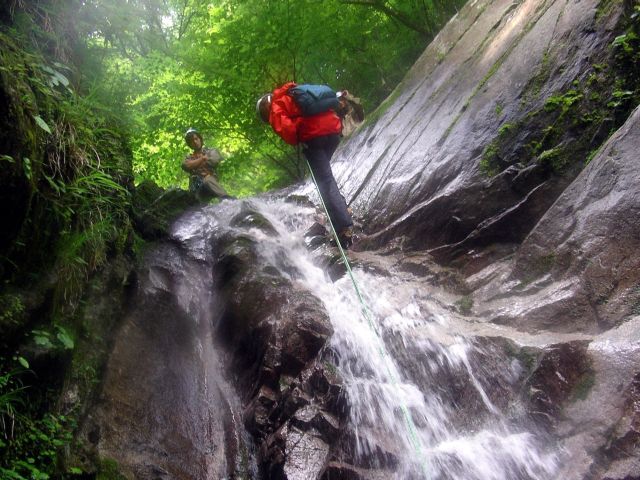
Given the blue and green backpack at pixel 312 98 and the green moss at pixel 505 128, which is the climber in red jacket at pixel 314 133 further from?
the green moss at pixel 505 128

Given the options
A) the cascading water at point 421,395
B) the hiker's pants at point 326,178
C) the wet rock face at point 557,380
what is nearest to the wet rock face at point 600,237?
the wet rock face at point 557,380

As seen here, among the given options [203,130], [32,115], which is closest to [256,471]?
[32,115]

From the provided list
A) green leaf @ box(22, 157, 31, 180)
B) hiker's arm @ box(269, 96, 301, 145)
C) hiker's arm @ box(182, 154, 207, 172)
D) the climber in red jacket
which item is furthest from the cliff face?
hiker's arm @ box(182, 154, 207, 172)

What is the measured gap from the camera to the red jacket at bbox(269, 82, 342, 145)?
17.9ft

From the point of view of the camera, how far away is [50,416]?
2.93 meters

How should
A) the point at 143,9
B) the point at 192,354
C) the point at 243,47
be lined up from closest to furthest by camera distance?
the point at 192,354 < the point at 143,9 < the point at 243,47

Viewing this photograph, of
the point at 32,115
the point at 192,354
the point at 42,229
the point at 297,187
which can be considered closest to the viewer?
the point at 32,115

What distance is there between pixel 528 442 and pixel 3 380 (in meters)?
3.70

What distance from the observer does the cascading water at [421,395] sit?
3.15 meters

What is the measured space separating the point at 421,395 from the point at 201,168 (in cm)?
805

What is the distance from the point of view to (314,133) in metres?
5.59

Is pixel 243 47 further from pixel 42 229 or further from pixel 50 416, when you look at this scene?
pixel 50 416

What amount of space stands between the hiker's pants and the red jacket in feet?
0.51

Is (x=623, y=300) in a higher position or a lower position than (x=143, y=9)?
lower
